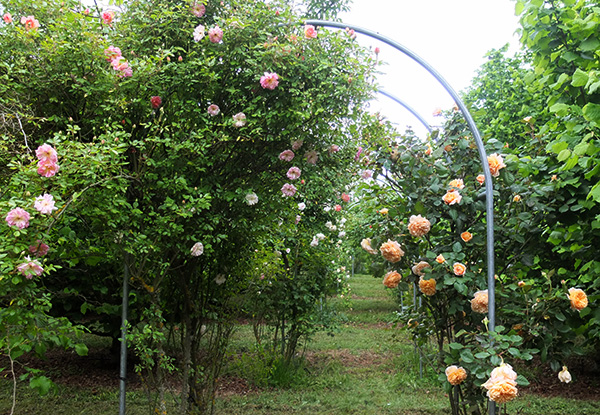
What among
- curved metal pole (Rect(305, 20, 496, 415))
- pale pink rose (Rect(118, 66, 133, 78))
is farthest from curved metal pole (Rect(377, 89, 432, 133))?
pale pink rose (Rect(118, 66, 133, 78))

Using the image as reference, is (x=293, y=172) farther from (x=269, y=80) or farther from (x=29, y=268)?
(x=29, y=268)

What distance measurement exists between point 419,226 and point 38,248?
69.2 inches

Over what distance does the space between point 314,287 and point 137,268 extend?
263 centimetres

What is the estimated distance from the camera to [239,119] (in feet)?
7.97

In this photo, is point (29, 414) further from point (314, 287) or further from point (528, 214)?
point (528, 214)

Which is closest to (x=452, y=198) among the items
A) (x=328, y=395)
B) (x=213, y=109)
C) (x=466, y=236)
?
(x=466, y=236)

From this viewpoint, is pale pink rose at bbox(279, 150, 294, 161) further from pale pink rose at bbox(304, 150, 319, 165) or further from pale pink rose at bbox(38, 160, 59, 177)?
pale pink rose at bbox(38, 160, 59, 177)

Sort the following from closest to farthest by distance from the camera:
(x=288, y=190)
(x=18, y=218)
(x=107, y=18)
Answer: (x=18, y=218)
(x=107, y=18)
(x=288, y=190)

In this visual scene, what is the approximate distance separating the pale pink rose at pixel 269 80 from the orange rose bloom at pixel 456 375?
1667 mm

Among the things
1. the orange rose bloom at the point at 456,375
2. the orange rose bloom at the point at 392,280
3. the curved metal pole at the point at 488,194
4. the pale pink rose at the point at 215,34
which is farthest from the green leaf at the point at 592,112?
the pale pink rose at the point at 215,34

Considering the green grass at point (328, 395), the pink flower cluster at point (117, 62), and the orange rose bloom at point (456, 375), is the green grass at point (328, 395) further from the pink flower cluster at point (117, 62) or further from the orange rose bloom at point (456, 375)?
the pink flower cluster at point (117, 62)

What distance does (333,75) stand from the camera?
2.49 m

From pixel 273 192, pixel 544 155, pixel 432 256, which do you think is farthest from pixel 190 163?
pixel 544 155

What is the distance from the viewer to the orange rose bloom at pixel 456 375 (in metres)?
2.11
